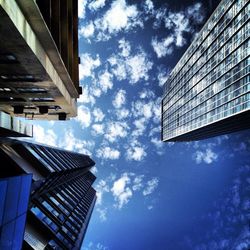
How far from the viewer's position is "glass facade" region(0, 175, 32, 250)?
1323cm

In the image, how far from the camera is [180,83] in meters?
127

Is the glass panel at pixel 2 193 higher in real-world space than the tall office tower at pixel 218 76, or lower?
lower

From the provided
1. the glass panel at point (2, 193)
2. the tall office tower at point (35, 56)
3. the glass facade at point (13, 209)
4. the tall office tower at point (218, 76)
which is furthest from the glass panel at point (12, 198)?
the tall office tower at point (218, 76)

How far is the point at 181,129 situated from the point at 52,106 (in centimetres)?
8300

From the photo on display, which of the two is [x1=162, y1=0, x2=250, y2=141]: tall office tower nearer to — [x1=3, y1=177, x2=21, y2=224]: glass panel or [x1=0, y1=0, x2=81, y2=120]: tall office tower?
[x1=0, y1=0, x2=81, y2=120]: tall office tower

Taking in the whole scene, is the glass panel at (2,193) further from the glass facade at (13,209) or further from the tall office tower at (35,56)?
the tall office tower at (35,56)

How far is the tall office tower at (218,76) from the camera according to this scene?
2717 inches

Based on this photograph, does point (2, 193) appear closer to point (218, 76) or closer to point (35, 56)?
point (35, 56)

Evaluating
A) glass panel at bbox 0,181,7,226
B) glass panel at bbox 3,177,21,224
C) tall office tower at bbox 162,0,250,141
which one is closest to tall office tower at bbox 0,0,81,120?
glass panel at bbox 3,177,21,224

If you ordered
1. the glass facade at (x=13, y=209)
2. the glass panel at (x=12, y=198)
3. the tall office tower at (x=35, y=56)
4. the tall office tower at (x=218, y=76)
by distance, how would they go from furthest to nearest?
the tall office tower at (x=218, y=76), the tall office tower at (x=35, y=56), the glass panel at (x=12, y=198), the glass facade at (x=13, y=209)

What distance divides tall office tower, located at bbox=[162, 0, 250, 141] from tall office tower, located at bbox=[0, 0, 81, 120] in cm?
4154

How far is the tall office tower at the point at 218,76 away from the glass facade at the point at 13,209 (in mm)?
54821

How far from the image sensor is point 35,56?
2170cm

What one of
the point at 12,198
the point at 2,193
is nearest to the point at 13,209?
the point at 12,198
